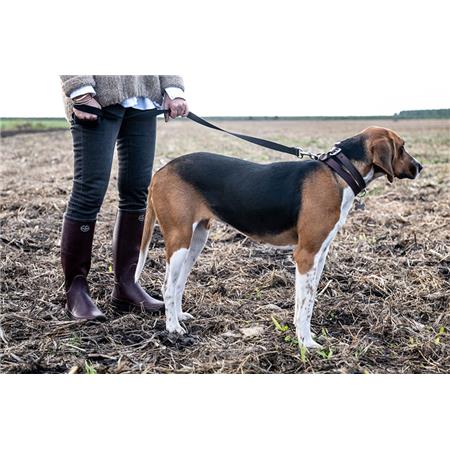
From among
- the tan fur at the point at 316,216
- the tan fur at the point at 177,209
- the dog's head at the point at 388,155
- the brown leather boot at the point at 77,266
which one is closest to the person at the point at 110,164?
the brown leather boot at the point at 77,266

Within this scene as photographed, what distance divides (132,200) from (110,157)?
0.52m

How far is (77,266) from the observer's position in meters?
4.45

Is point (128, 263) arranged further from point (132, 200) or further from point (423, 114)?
point (423, 114)

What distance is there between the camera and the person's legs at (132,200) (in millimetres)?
4375

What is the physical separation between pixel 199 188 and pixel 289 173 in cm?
65

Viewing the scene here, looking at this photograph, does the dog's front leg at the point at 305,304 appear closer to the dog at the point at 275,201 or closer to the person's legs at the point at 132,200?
the dog at the point at 275,201

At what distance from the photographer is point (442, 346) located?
399 cm

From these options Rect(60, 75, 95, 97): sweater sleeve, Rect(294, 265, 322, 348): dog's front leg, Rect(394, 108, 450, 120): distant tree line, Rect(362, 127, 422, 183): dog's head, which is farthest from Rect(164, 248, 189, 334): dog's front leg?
Rect(394, 108, 450, 120): distant tree line

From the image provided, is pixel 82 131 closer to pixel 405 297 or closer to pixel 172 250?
pixel 172 250

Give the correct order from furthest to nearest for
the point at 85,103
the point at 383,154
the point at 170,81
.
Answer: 1. the point at 170,81
2. the point at 383,154
3. the point at 85,103

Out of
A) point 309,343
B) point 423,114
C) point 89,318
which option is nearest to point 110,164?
point 89,318

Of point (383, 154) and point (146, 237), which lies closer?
point (383, 154)

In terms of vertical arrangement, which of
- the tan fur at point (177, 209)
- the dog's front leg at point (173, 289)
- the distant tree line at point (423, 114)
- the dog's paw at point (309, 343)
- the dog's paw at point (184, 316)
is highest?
the distant tree line at point (423, 114)
